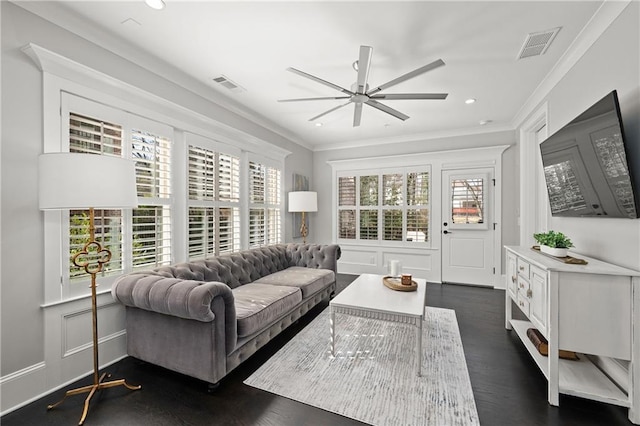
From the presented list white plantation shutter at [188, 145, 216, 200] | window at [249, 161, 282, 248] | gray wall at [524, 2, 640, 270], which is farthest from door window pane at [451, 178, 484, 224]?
white plantation shutter at [188, 145, 216, 200]

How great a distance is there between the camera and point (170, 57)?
2.63m

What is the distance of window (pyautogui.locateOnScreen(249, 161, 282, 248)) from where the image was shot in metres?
4.21

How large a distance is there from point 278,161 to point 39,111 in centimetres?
316

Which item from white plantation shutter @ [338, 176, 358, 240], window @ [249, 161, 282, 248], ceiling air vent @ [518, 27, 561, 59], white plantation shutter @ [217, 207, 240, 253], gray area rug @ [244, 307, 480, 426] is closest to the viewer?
gray area rug @ [244, 307, 480, 426]

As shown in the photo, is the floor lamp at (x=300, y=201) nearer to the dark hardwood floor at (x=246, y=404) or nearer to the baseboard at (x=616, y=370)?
the dark hardwood floor at (x=246, y=404)

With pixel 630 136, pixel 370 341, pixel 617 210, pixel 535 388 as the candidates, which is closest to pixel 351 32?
pixel 630 136

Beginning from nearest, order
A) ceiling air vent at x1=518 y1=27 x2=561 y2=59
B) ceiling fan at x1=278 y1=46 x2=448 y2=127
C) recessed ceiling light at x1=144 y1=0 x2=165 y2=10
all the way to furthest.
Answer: recessed ceiling light at x1=144 y1=0 x2=165 y2=10
ceiling fan at x1=278 y1=46 x2=448 y2=127
ceiling air vent at x1=518 y1=27 x2=561 y2=59

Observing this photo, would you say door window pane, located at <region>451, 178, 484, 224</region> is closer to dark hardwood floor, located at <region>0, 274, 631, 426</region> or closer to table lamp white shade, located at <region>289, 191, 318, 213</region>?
table lamp white shade, located at <region>289, 191, 318, 213</region>

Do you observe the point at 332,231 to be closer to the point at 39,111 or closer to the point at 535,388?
the point at 535,388

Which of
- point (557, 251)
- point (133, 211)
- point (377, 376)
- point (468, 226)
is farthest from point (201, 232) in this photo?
point (468, 226)

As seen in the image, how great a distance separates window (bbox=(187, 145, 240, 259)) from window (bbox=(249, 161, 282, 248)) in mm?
333

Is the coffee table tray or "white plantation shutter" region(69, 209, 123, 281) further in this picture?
the coffee table tray

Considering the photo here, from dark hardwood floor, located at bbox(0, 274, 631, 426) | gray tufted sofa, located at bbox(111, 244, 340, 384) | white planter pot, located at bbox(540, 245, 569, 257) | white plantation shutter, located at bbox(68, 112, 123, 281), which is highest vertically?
white plantation shutter, located at bbox(68, 112, 123, 281)

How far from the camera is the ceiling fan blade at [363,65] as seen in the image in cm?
191
